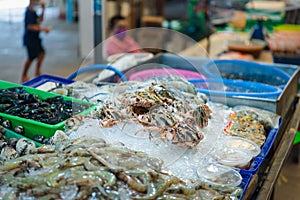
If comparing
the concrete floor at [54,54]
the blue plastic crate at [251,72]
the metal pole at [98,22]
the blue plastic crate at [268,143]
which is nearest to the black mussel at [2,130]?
the blue plastic crate at [268,143]

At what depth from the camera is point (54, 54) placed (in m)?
7.45

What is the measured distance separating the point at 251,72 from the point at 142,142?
5.84 feet

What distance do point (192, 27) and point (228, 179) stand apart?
5.62 m

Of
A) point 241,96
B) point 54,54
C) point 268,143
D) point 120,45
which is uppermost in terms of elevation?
point 120,45

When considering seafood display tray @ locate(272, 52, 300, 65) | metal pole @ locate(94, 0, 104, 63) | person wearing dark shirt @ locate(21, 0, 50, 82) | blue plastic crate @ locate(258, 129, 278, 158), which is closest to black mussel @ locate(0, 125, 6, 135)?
blue plastic crate @ locate(258, 129, 278, 158)

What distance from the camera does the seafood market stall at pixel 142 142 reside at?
123 cm

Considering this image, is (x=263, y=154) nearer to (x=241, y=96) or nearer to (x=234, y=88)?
(x=241, y=96)

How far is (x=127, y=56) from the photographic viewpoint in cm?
303

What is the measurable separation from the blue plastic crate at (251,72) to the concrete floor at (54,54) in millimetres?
856

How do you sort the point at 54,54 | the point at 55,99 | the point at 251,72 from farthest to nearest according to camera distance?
the point at 54,54 → the point at 251,72 → the point at 55,99

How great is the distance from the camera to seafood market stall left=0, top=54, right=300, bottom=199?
1228 millimetres

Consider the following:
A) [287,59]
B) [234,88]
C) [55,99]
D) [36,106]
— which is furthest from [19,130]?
[287,59]

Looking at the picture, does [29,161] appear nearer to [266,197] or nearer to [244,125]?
[266,197]

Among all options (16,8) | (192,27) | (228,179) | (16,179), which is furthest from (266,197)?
(16,8)
